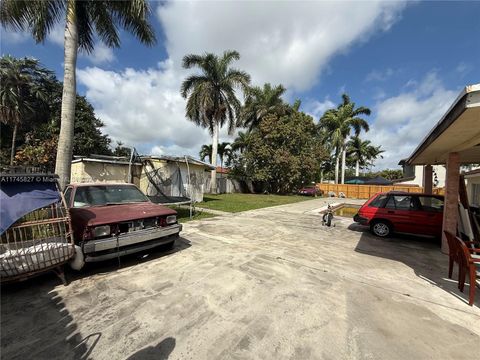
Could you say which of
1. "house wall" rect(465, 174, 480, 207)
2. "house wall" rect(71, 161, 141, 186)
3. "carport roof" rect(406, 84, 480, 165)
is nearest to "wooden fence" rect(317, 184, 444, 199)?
"house wall" rect(465, 174, 480, 207)

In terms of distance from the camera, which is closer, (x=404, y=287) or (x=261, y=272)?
(x=404, y=287)

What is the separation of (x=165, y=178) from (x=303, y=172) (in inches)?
745

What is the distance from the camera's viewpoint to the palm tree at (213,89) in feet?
68.0

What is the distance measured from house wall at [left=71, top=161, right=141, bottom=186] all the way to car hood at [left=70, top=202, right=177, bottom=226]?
7878 mm

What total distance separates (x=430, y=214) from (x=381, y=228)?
135 cm

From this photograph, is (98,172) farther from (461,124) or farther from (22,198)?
(461,124)

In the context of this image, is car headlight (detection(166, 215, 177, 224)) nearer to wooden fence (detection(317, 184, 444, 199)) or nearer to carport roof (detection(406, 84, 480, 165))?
carport roof (detection(406, 84, 480, 165))

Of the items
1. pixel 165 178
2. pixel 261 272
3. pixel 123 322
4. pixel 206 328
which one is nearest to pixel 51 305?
pixel 123 322

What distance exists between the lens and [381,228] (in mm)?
7531

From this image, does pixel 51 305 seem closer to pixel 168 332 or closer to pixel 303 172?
pixel 168 332

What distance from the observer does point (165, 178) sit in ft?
44.9

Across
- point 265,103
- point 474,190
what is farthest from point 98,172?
point 474,190

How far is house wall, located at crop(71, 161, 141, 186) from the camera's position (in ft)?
36.7

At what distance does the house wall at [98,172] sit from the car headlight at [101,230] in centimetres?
874
